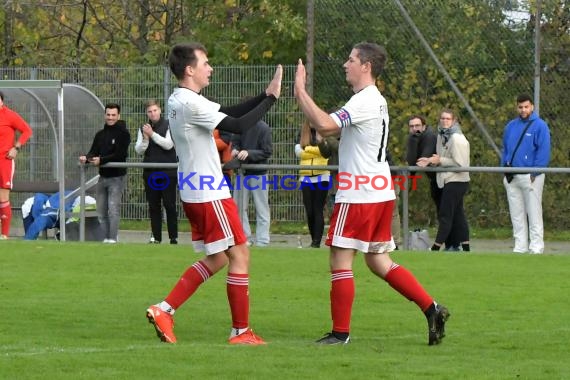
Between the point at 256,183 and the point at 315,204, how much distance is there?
84 centimetres

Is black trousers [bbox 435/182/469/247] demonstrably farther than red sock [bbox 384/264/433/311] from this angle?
Yes

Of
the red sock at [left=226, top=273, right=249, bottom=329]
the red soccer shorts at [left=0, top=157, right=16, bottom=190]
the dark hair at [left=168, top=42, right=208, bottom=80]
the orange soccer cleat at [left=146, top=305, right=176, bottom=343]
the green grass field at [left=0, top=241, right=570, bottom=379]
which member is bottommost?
the green grass field at [left=0, top=241, right=570, bottom=379]

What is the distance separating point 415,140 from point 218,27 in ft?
31.4

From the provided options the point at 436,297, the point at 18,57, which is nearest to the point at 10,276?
the point at 436,297

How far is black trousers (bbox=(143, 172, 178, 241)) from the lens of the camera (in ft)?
64.5

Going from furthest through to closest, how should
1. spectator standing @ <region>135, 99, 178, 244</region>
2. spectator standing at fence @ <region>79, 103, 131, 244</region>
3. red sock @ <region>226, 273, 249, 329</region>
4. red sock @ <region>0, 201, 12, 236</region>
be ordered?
red sock @ <region>0, 201, 12, 236</region> < spectator standing at fence @ <region>79, 103, 131, 244</region> < spectator standing @ <region>135, 99, 178, 244</region> < red sock @ <region>226, 273, 249, 329</region>

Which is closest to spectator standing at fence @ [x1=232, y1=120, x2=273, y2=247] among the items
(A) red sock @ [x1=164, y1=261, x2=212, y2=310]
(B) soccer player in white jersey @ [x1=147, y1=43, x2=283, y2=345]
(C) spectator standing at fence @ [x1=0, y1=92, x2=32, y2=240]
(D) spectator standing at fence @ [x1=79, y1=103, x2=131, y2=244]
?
(D) spectator standing at fence @ [x1=79, y1=103, x2=131, y2=244]

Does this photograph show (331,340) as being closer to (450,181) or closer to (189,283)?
(189,283)

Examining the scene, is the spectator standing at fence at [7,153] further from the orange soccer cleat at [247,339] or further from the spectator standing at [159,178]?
the orange soccer cleat at [247,339]

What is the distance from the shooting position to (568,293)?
1336 cm

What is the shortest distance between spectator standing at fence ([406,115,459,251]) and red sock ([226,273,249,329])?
30.0ft

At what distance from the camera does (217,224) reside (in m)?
9.71

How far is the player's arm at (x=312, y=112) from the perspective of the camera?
30.3ft

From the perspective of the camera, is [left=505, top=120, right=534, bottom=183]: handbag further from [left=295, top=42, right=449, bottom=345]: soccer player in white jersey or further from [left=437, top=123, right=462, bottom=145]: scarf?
[left=295, top=42, right=449, bottom=345]: soccer player in white jersey
